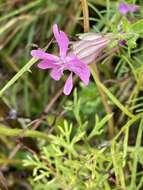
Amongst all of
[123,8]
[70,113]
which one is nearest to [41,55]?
[123,8]

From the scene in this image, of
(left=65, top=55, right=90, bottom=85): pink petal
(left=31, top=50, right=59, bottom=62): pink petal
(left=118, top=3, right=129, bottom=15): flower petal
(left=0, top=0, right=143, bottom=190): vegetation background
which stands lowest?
(left=0, top=0, right=143, bottom=190): vegetation background

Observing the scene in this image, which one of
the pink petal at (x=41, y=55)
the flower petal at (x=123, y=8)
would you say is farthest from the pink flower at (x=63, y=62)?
the flower petal at (x=123, y=8)

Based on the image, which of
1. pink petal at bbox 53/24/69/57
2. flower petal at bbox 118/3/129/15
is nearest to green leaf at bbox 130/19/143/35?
pink petal at bbox 53/24/69/57

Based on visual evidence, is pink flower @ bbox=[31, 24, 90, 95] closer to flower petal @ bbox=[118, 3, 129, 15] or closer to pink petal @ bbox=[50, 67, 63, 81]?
pink petal @ bbox=[50, 67, 63, 81]

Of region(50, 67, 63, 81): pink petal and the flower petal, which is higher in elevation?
the flower petal

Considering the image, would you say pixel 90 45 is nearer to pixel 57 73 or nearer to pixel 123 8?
pixel 57 73

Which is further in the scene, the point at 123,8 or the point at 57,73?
the point at 123,8

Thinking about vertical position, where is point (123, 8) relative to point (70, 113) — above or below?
above

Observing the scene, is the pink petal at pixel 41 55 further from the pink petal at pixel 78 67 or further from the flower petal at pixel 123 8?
the flower petal at pixel 123 8

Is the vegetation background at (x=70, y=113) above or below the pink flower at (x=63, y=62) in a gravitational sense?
below
